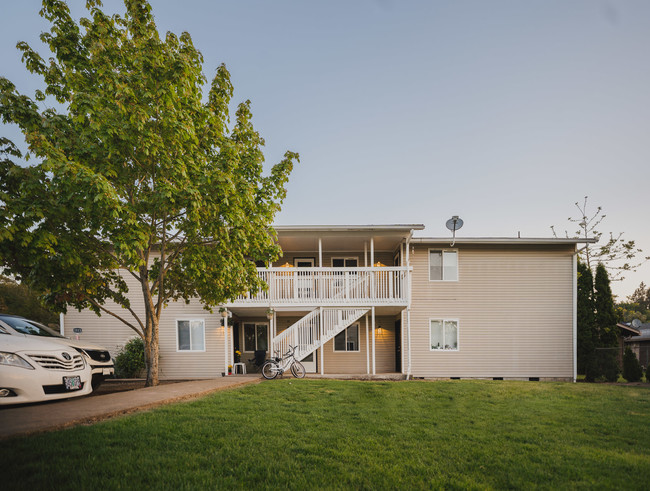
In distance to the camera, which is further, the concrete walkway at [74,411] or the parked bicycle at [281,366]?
the parked bicycle at [281,366]

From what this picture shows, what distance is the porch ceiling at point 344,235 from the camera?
1377 cm

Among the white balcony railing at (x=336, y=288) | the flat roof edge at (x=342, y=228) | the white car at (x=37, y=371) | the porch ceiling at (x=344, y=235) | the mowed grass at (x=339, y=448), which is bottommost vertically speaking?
the mowed grass at (x=339, y=448)

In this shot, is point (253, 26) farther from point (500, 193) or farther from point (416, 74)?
point (500, 193)

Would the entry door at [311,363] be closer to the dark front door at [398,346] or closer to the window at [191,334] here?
the dark front door at [398,346]

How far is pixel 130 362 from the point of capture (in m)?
14.0

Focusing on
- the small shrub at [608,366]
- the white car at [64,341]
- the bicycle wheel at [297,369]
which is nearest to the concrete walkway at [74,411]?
the white car at [64,341]

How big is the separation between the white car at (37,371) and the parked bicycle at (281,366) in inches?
266

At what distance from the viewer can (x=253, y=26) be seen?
16.6 meters

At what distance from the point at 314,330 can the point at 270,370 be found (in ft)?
7.11

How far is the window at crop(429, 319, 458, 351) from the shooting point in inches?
597

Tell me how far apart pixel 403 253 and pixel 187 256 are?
31.0ft

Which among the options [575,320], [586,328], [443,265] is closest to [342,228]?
[443,265]

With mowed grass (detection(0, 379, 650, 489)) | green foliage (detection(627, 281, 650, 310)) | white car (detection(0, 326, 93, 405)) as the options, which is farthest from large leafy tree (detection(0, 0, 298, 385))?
green foliage (detection(627, 281, 650, 310))

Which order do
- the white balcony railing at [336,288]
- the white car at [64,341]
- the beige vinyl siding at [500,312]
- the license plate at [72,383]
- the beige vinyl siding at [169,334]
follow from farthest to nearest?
the beige vinyl siding at [500,312]
the beige vinyl siding at [169,334]
the white balcony railing at [336,288]
the white car at [64,341]
the license plate at [72,383]
